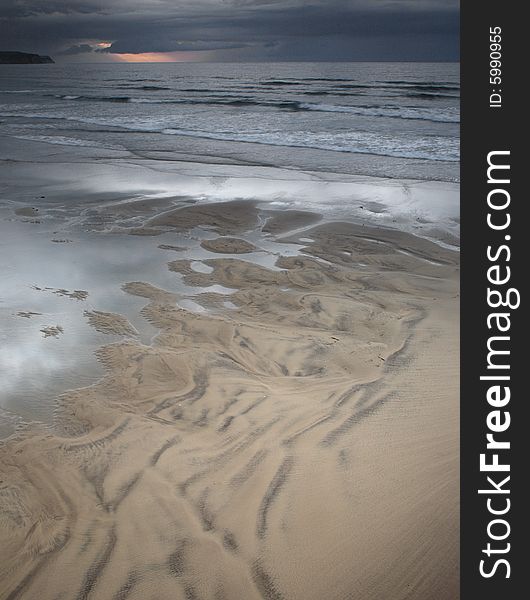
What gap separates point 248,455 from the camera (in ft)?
10.4

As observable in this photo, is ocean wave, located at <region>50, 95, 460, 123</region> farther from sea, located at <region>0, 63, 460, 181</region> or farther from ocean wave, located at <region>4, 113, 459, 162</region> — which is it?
ocean wave, located at <region>4, 113, 459, 162</region>

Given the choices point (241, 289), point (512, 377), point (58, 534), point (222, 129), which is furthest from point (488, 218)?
point (222, 129)

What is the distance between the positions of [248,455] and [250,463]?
71 millimetres

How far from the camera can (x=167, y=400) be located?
368 centimetres

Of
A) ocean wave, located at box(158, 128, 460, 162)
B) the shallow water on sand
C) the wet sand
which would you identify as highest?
ocean wave, located at box(158, 128, 460, 162)

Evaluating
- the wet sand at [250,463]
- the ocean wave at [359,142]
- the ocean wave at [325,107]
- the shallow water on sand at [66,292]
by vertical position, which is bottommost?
the wet sand at [250,463]

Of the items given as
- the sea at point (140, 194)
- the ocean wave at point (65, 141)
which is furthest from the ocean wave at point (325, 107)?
the ocean wave at point (65, 141)

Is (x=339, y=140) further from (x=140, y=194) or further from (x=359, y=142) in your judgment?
(x=140, y=194)

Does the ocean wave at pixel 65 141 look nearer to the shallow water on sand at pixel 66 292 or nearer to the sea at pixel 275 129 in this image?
the sea at pixel 275 129

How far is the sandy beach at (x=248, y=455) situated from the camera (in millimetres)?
2453

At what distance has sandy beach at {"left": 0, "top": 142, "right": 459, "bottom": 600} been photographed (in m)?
2.45

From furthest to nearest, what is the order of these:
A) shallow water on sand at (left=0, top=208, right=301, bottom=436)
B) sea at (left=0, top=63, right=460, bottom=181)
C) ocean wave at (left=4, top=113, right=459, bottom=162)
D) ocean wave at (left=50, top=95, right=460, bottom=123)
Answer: ocean wave at (left=50, top=95, right=460, bottom=123) < ocean wave at (left=4, top=113, right=459, bottom=162) < sea at (left=0, top=63, right=460, bottom=181) < shallow water on sand at (left=0, top=208, right=301, bottom=436)

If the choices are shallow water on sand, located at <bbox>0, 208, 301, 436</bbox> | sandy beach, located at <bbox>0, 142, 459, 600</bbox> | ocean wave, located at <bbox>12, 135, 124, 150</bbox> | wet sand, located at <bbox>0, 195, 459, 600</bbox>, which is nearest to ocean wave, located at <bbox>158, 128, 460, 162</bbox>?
ocean wave, located at <bbox>12, 135, 124, 150</bbox>

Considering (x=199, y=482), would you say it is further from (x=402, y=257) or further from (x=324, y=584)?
(x=402, y=257)
